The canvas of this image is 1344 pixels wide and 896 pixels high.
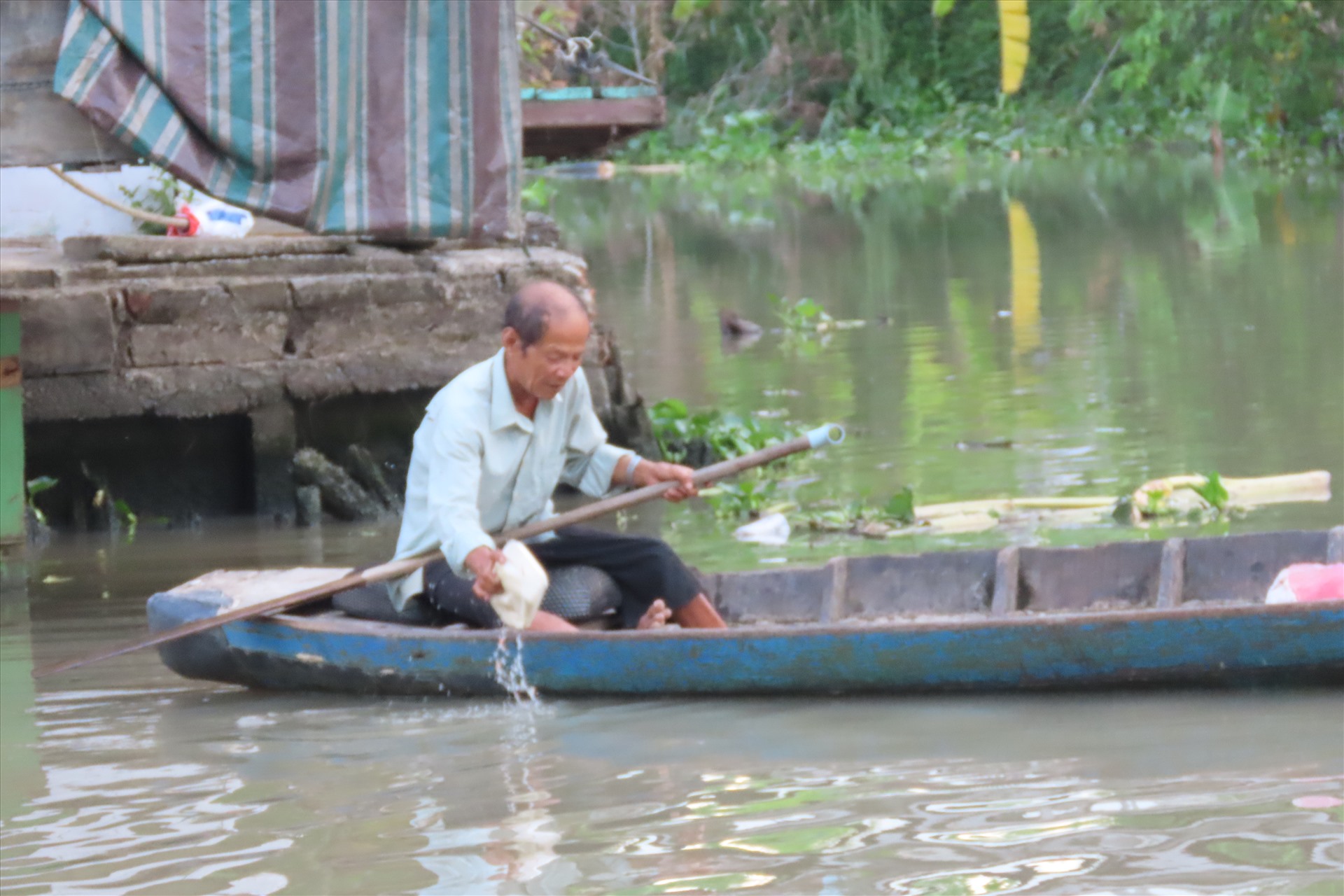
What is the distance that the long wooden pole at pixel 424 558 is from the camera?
205 inches

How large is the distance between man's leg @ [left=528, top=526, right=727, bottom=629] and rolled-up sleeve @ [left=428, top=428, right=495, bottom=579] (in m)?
0.47

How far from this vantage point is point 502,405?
16.7 ft

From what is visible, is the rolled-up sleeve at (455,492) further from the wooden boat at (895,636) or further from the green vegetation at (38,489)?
the green vegetation at (38,489)

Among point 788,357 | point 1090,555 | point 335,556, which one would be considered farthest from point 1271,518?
point 788,357

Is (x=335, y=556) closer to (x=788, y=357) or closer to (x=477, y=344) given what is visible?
(x=477, y=344)

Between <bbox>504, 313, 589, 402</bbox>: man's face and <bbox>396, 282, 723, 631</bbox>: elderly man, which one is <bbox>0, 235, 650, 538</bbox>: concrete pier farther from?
<bbox>504, 313, 589, 402</bbox>: man's face

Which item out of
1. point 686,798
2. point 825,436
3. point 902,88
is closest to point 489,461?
point 825,436

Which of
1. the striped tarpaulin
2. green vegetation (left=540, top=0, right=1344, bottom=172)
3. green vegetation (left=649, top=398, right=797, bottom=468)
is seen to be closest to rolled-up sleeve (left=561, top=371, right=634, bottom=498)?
the striped tarpaulin

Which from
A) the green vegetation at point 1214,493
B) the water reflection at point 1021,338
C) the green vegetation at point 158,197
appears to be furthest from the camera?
the green vegetation at point 158,197

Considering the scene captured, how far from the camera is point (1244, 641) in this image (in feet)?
15.1

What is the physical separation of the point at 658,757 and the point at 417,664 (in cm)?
92

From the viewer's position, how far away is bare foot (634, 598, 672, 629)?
17.4ft

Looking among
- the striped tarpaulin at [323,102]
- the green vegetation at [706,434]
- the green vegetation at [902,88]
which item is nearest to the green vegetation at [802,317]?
the green vegetation at [706,434]

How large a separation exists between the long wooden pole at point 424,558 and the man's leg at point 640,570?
0.29 ft
